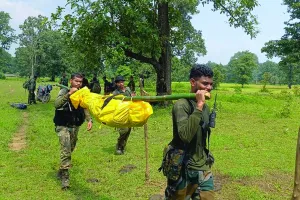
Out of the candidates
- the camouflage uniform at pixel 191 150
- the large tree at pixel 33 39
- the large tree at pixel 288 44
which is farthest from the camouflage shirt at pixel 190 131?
the large tree at pixel 33 39

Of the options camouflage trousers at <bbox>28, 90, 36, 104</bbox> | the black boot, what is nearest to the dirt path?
the black boot

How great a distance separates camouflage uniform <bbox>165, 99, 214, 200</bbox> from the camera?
3779 millimetres

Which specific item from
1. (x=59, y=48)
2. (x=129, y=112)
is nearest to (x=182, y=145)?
(x=129, y=112)

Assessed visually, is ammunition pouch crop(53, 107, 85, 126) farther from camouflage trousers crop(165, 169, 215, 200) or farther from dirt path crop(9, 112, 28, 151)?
dirt path crop(9, 112, 28, 151)

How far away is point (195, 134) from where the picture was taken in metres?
3.98

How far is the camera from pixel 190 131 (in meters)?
3.75

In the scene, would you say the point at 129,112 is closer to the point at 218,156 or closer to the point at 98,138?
the point at 218,156

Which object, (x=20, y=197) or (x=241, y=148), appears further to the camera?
(x=241, y=148)

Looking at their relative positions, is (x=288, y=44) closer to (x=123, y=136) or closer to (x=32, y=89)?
(x=32, y=89)

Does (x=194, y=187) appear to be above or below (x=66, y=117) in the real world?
below

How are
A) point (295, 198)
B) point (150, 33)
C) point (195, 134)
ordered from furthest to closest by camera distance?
1. point (150, 33)
2. point (295, 198)
3. point (195, 134)

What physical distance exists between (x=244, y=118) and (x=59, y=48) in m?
58.6

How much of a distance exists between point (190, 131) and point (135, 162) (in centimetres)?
601

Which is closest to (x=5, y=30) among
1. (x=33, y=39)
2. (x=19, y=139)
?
(x=33, y=39)
